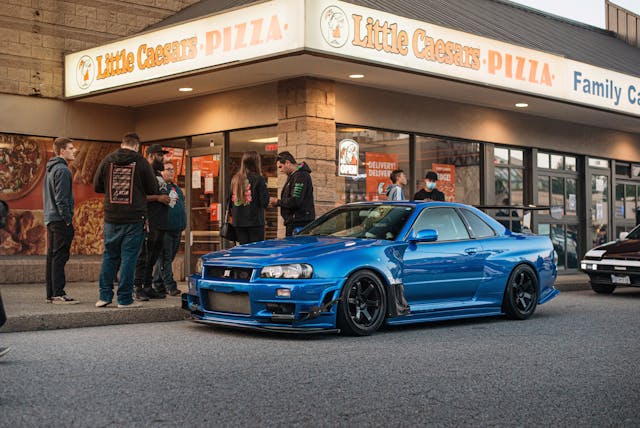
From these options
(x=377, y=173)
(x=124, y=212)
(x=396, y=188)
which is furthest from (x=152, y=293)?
(x=377, y=173)

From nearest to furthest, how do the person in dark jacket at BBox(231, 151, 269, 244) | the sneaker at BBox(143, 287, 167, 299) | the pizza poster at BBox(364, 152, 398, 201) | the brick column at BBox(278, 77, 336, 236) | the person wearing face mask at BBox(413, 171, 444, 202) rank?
the person in dark jacket at BBox(231, 151, 269, 244), the sneaker at BBox(143, 287, 167, 299), the brick column at BBox(278, 77, 336, 236), the person wearing face mask at BBox(413, 171, 444, 202), the pizza poster at BBox(364, 152, 398, 201)

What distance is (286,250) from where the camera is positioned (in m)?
8.82

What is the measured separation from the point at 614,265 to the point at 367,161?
4.57 meters

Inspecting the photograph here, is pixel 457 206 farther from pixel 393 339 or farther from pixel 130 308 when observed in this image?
pixel 130 308

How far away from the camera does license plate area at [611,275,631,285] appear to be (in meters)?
14.9

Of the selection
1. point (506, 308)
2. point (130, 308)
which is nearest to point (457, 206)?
point (506, 308)

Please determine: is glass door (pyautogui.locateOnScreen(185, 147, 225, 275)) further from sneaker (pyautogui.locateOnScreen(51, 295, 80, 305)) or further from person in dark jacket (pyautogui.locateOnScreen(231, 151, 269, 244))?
sneaker (pyautogui.locateOnScreen(51, 295, 80, 305))

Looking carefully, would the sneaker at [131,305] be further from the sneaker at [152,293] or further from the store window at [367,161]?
the store window at [367,161]

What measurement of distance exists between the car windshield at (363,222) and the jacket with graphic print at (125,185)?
1.92 metres

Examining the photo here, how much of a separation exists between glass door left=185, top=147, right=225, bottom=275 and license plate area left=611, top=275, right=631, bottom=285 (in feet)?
22.5

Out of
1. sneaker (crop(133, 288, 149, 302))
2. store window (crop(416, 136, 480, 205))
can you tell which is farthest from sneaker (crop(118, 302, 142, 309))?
store window (crop(416, 136, 480, 205))

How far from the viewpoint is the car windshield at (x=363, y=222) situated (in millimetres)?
9633

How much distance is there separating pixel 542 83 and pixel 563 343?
7932 mm

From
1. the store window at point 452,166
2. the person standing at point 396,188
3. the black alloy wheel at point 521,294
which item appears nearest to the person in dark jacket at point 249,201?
the person standing at point 396,188
